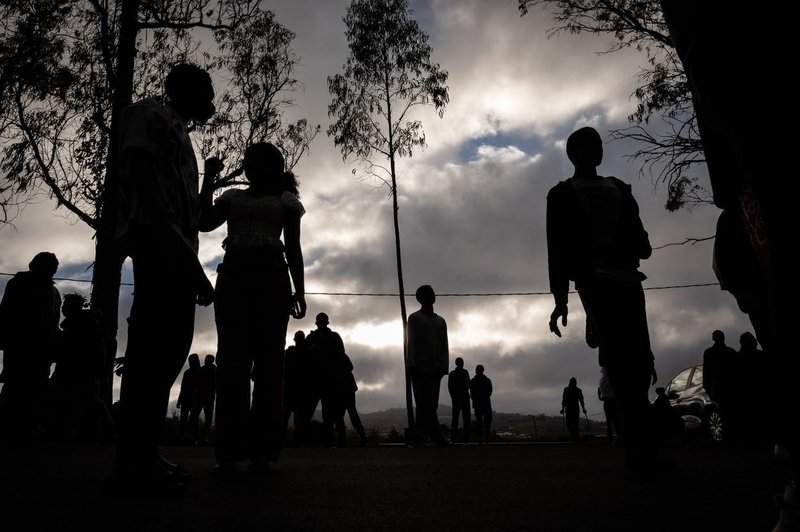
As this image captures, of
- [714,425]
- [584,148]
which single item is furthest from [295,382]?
[584,148]

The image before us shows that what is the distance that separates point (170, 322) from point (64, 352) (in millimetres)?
6492

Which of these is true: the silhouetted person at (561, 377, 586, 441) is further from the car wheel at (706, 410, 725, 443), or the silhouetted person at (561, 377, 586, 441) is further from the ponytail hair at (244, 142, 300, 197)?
the ponytail hair at (244, 142, 300, 197)

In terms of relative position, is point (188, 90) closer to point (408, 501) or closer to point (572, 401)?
point (408, 501)

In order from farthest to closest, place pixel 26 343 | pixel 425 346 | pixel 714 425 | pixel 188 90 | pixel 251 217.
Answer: pixel 714 425 < pixel 425 346 < pixel 26 343 < pixel 251 217 < pixel 188 90

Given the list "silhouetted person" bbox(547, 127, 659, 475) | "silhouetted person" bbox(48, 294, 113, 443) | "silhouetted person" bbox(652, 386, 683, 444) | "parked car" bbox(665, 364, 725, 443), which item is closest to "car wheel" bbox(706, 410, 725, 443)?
"parked car" bbox(665, 364, 725, 443)

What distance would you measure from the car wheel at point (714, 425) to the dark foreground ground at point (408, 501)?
9440mm

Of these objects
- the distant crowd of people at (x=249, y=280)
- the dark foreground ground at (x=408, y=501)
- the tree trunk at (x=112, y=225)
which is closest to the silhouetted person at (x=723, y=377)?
the distant crowd of people at (x=249, y=280)

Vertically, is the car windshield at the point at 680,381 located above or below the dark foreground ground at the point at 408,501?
above

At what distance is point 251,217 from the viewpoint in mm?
4352

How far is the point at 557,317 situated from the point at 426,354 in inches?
203

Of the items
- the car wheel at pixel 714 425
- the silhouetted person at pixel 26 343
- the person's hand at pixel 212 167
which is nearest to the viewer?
the person's hand at pixel 212 167

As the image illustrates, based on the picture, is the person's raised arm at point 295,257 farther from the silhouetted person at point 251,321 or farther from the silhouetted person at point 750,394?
the silhouetted person at point 750,394

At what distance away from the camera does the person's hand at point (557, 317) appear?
4227 mm

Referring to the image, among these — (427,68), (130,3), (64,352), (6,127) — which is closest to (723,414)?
(64,352)
